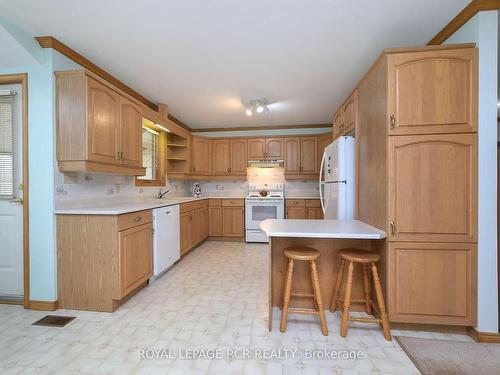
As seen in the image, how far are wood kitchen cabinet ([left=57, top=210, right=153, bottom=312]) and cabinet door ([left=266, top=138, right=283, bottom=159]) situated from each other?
3348mm

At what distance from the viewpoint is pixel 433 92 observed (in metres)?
1.70

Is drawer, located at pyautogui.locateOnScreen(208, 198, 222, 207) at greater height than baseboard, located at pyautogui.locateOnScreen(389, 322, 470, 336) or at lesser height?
greater

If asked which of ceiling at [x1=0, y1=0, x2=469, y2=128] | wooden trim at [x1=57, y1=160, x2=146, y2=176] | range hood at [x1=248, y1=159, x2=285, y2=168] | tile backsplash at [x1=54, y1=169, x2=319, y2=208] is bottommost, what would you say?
tile backsplash at [x1=54, y1=169, x2=319, y2=208]

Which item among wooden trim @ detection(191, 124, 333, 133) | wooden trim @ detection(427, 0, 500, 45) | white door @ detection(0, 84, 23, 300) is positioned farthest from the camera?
wooden trim @ detection(191, 124, 333, 133)

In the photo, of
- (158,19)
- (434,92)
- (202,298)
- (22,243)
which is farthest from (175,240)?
(434,92)

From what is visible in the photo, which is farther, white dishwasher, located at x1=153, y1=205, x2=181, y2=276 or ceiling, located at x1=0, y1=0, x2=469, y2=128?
white dishwasher, located at x1=153, y1=205, x2=181, y2=276

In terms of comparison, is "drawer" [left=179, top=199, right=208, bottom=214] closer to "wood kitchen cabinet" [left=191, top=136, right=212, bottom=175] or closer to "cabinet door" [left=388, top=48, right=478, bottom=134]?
"wood kitchen cabinet" [left=191, top=136, right=212, bottom=175]

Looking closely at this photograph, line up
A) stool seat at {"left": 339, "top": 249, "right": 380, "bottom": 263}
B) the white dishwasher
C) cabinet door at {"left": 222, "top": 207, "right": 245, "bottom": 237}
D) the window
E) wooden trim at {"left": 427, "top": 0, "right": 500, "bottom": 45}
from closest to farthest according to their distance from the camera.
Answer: wooden trim at {"left": 427, "top": 0, "right": 500, "bottom": 45}, stool seat at {"left": 339, "top": 249, "right": 380, "bottom": 263}, the white dishwasher, the window, cabinet door at {"left": 222, "top": 207, "right": 245, "bottom": 237}

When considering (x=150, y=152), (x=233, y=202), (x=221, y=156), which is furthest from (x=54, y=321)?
(x=221, y=156)

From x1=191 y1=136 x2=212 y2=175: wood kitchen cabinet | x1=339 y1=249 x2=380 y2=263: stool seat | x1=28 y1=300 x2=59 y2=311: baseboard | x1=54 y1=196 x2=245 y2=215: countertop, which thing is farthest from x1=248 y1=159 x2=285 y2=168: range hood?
x1=28 y1=300 x2=59 y2=311: baseboard

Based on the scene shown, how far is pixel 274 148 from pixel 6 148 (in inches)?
155

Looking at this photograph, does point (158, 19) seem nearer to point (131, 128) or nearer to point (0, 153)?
point (131, 128)

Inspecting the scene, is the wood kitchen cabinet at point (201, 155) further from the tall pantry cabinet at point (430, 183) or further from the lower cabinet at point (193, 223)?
the tall pantry cabinet at point (430, 183)

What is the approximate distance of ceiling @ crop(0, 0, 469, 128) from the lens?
170cm
